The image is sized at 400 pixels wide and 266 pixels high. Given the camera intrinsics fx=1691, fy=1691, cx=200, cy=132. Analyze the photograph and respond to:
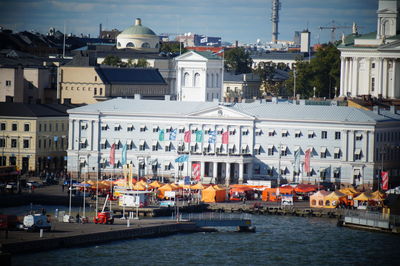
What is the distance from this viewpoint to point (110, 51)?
198750 mm

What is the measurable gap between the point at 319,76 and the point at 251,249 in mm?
96224

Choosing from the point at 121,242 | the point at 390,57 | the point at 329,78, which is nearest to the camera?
the point at 121,242

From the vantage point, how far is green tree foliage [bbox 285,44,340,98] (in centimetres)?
18957

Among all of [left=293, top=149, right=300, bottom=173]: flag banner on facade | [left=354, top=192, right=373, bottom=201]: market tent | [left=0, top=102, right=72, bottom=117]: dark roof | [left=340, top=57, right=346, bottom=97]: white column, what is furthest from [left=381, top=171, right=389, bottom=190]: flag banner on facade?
[left=340, top=57, right=346, bottom=97]: white column

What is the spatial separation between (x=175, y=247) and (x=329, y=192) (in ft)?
72.8

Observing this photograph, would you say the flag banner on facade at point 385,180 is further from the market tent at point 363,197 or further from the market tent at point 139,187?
the market tent at point 139,187

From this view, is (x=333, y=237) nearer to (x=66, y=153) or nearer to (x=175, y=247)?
(x=175, y=247)

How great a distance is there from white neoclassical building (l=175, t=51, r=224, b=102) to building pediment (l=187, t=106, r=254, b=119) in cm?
2605

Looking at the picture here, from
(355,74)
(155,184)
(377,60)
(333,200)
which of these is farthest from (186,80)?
(333,200)

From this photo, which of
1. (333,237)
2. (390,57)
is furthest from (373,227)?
(390,57)

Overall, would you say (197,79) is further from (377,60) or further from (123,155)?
(123,155)

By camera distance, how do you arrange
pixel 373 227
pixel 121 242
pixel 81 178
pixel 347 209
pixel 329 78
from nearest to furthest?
pixel 121 242
pixel 373 227
pixel 347 209
pixel 81 178
pixel 329 78

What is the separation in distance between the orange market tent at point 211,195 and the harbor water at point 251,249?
363 inches

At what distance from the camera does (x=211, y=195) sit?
4518 inches
